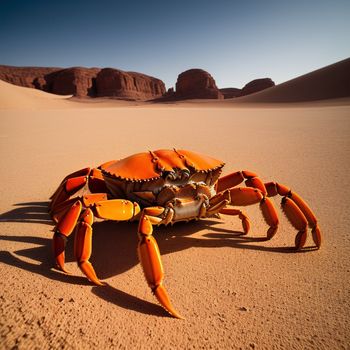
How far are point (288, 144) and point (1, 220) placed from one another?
20.6 ft

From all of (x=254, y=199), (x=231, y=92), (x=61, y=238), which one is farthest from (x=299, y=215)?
(x=231, y=92)

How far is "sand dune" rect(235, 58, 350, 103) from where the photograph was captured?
40.3 metres

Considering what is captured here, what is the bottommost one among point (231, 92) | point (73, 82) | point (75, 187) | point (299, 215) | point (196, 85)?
point (231, 92)

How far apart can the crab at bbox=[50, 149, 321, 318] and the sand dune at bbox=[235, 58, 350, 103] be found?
4488 cm

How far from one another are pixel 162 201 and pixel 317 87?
169 ft

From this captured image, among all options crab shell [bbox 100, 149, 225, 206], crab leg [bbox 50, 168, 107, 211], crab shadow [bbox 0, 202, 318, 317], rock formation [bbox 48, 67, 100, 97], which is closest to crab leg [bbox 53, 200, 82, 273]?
crab shadow [bbox 0, 202, 318, 317]

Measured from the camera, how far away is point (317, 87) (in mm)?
43781

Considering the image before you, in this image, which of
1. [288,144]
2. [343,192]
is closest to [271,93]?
[288,144]

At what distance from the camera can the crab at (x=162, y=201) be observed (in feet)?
5.76

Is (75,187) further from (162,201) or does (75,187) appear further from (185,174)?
(185,174)

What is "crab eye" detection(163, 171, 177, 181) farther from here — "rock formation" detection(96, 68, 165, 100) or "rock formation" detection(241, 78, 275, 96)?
"rock formation" detection(241, 78, 275, 96)

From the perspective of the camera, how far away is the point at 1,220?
2656 millimetres

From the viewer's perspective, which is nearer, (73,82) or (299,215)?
(299,215)

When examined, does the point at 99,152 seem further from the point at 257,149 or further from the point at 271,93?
the point at 271,93
